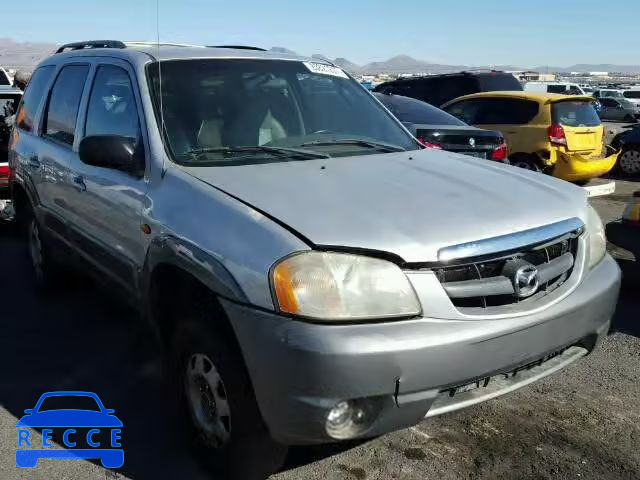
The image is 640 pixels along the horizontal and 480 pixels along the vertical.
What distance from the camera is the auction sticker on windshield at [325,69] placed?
4.18m

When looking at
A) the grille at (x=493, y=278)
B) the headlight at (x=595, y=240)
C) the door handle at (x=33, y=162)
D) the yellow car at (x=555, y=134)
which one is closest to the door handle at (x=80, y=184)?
the door handle at (x=33, y=162)

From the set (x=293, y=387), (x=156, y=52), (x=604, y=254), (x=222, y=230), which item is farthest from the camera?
(x=156, y=52)

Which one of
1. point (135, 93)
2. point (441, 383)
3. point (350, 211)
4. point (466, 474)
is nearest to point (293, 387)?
point (441, 383)

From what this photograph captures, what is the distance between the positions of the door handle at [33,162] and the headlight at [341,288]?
10.4ft

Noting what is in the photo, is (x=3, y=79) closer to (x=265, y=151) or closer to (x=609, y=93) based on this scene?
(x=265, y=151)

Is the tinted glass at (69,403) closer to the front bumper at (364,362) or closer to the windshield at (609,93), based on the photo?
the front bumper at (364,362)

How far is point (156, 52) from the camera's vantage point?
3.75m

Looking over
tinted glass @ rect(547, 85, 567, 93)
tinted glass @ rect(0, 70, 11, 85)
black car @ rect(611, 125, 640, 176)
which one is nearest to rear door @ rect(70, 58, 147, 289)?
tinted glass @ rect(0, 70, 11, 85)

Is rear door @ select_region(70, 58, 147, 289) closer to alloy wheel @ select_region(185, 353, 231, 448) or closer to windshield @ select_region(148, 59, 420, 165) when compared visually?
windshield @ select_region(148, 59, 420, 165)

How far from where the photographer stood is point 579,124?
10.4 meters

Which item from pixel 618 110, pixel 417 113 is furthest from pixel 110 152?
pixel 618 110

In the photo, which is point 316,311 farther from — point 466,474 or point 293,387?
point 466,474

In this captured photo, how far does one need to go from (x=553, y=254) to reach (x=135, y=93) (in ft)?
7.34

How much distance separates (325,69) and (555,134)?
685 cm
